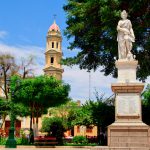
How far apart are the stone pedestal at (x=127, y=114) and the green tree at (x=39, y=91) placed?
1633 cm

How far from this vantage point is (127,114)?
17328mm

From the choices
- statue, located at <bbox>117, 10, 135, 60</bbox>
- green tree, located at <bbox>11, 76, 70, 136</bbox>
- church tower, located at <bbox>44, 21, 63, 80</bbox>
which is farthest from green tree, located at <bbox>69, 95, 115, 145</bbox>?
church tower, located at <bbox>44, 21, 63, 80</bbox>

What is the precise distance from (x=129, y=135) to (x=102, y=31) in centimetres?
1087

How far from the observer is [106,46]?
25.6 m

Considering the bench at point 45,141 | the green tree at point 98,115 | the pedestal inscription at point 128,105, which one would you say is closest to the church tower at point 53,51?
the green tree at point 98,115

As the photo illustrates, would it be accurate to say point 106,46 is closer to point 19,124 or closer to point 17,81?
point 17,81

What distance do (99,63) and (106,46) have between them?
3427 mm

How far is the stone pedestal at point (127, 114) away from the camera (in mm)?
16859

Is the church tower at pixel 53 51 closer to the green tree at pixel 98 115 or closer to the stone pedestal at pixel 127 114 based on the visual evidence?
the green tree at pixel 98 115

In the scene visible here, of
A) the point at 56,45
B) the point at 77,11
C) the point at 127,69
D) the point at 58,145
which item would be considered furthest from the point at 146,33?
the point at 56,45

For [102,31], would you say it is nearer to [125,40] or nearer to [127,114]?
[125,40]

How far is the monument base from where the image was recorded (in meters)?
16.8

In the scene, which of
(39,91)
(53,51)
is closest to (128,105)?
(39,91)

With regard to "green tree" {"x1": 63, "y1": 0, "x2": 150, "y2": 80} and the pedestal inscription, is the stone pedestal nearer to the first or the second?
the pedestal inscription
